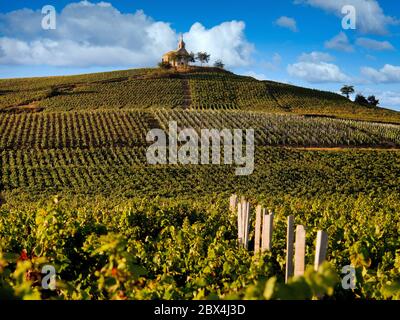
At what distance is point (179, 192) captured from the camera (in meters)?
33.8

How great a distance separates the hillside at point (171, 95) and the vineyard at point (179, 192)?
442 mm

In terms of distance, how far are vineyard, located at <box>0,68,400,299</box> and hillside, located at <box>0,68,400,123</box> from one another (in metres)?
0.44

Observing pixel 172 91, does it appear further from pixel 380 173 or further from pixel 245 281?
pixel 245 281

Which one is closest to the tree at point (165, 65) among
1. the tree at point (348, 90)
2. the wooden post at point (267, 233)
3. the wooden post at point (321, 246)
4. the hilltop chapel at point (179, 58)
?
the hilltop chapel at point (179, 58)

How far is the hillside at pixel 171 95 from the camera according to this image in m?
80.8

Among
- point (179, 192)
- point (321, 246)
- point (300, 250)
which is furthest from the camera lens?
point (179, 192)

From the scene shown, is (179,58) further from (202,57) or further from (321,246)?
(321,246)

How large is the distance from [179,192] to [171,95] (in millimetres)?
56310

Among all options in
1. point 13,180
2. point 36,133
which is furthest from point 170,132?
point 13,180

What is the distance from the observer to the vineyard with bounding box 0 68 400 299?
6.14 metres

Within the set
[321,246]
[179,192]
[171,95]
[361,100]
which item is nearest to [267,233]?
[321,246]

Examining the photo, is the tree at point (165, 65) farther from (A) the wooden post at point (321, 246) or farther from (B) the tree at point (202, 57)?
(A) the wooden post at point (321, 246)

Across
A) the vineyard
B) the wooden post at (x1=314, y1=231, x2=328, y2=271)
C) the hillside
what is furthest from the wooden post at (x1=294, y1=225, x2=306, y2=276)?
the hillside

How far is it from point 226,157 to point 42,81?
71.0m
